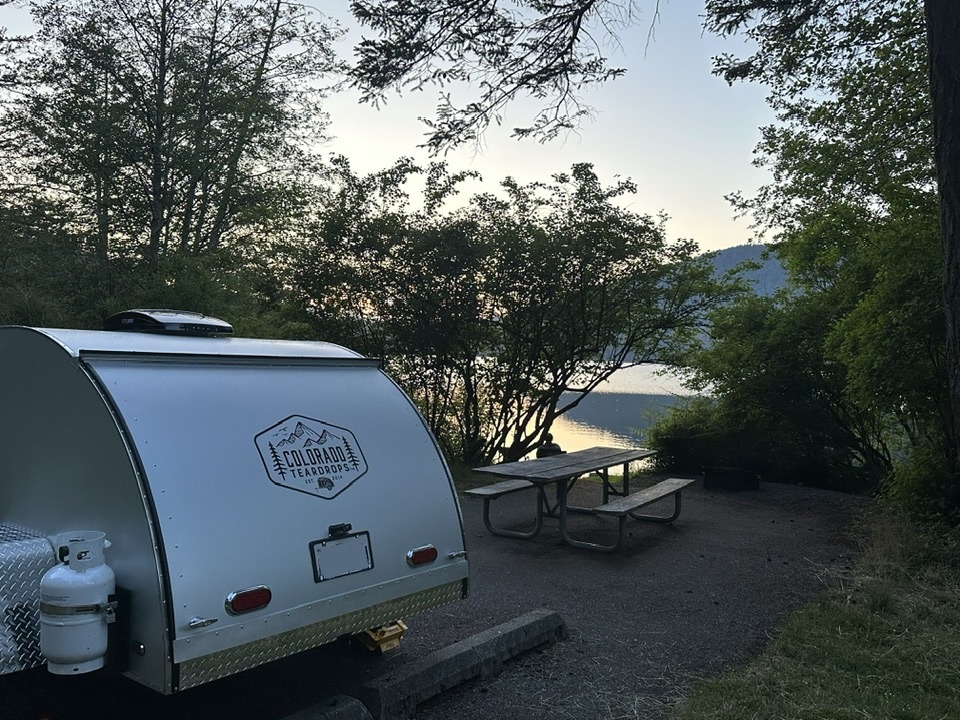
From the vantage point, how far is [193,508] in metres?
3.05

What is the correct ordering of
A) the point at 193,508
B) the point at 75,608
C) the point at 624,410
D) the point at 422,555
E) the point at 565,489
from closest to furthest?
the point at 75,608 < the point at 193,508 < the point at 422,555 < the point at 565,489 < the point at 624,410

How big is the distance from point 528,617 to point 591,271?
7607 millimetres

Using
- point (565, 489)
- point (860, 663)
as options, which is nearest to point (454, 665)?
point (860, 663)

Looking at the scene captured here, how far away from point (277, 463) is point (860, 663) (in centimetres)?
339

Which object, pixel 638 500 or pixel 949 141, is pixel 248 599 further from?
pixel 949 141

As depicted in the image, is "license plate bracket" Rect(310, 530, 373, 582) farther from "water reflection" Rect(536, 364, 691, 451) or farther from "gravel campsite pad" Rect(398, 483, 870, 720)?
"water reflection" Rect(536, 364, 691, 451)

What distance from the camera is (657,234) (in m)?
11.9

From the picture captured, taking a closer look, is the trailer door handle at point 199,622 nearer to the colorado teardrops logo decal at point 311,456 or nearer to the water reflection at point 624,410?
the colorado teardrops logo decal at point 311,456

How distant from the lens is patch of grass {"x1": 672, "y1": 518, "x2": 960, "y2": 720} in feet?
12.1

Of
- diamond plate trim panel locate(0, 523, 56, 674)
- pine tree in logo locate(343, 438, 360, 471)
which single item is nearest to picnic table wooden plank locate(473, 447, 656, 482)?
pine tree in logo locate(343, 438, 360, 471)

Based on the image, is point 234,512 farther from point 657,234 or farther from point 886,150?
point 657,234

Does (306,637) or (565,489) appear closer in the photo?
(306,637)

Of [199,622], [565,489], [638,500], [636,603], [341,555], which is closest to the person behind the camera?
[199,622]

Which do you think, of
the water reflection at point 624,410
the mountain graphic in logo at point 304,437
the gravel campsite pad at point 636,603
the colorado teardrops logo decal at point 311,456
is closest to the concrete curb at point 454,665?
the gravel campsite pad at point 636,603
